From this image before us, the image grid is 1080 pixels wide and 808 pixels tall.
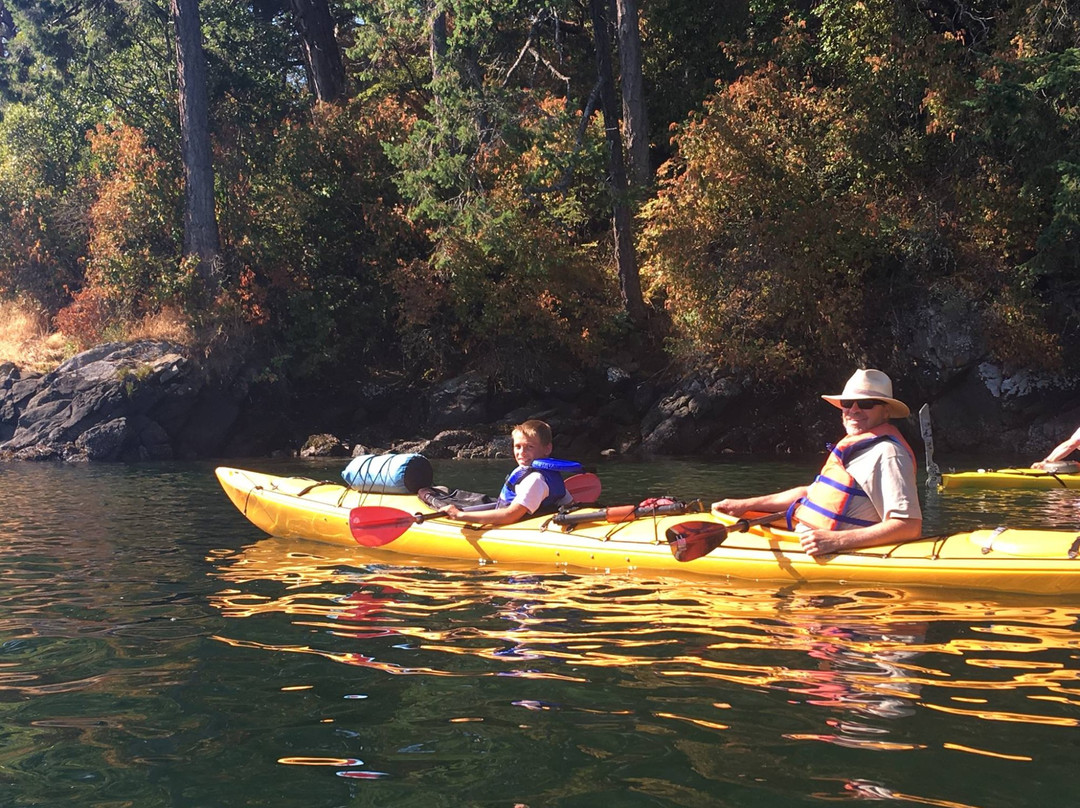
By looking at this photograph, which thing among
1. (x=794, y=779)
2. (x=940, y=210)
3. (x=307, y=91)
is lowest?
(x=794, y=779)

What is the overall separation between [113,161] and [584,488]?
19190mm

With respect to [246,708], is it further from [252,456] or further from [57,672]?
[252,456]

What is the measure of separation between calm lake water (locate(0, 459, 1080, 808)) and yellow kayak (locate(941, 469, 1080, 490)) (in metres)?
5.19

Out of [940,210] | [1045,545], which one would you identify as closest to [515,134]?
[940,210]

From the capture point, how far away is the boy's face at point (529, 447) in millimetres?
7520

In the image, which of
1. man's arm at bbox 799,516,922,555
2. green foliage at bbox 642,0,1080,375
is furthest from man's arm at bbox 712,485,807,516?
green foliage at bbox 642,0,1080,375

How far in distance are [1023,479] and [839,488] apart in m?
5.56

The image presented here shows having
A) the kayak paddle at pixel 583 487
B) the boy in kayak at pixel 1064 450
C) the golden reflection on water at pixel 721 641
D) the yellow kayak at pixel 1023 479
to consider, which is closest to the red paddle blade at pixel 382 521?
the golden reflection on water at pixel 721 641

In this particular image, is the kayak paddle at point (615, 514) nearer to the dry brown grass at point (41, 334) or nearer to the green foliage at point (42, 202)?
the dry brown grass at point (41, 334)

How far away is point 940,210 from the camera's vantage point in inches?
707

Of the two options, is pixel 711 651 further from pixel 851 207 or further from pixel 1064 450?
pixel 851 207

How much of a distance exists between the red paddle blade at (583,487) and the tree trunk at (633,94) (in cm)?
1187

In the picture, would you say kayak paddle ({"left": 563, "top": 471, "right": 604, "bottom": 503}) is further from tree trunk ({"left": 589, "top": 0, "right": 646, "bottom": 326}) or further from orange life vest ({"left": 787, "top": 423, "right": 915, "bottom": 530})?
tree trunk ({"left": 589, "top": 0, "right": 646, "bottom": 326})

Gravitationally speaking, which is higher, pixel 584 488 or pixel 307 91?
pixel 307 91
